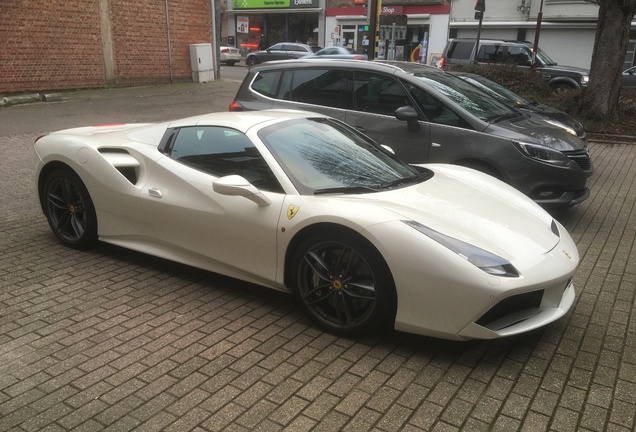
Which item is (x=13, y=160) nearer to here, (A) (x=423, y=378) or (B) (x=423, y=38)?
(A) (x=423, y=378)

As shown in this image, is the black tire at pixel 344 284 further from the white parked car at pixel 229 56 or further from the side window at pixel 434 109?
the white parked car at pixel 229 56

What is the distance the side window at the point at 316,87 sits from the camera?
281 inches

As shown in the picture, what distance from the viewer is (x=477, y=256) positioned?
331 centimetres

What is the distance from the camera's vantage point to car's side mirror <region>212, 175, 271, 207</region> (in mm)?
3822

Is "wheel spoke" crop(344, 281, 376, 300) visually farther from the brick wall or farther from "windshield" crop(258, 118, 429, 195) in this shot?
the brick wall

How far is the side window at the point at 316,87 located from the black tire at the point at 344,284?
147 inches

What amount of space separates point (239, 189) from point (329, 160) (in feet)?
2.63

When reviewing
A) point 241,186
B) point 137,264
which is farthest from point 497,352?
point 137,264

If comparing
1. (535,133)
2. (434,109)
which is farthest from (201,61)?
(535,133)

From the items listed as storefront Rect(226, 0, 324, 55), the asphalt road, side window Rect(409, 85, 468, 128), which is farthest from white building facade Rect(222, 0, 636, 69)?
side window Rect(409, 85, 468, 128)

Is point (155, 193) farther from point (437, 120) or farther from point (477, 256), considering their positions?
point (437, 120)

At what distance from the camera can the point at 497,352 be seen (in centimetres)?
354

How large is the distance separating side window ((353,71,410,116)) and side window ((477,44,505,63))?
14.0m

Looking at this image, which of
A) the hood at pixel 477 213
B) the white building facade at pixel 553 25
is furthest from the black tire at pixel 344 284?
the white building facade at pixel 553 25
